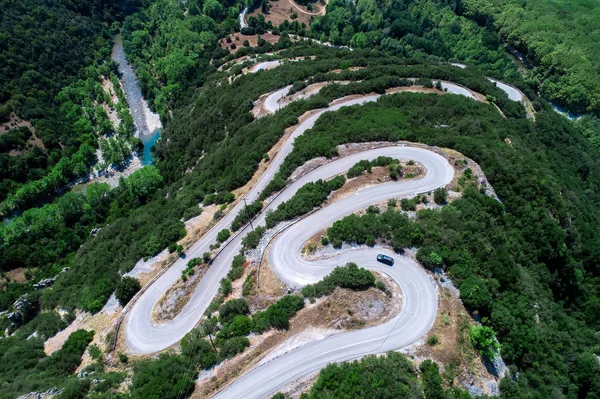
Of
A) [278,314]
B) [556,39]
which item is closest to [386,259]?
[278,314]

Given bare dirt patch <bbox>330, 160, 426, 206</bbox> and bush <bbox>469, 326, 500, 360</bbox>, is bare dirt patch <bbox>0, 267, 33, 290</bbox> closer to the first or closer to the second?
bare dirt patch <bbox>330, 160, 426, 206</bbox>

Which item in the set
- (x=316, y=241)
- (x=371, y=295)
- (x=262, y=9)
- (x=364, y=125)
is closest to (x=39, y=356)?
(x=316, y=241)

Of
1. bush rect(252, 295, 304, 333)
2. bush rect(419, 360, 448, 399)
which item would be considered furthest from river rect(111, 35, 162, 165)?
bush rect(419, 360, 448, 399)

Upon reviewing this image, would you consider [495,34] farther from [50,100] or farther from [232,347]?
[50,100]

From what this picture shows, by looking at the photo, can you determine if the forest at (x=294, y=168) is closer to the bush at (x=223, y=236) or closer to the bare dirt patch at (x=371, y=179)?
the bare dirt patch at (x=371, y=179)

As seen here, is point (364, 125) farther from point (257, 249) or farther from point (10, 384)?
point (10, 384)

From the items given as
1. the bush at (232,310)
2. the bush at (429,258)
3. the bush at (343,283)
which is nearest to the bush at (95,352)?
the bush at (232,310)
